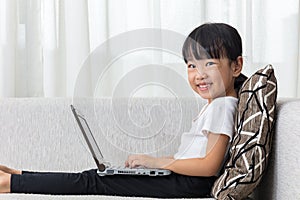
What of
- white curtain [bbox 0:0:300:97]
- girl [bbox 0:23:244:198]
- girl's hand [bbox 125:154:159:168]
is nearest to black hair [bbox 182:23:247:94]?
girl [bbox 0:23:244:198]

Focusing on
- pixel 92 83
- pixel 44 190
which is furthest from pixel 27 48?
pixel 44 190

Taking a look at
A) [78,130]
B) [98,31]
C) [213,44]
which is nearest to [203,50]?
[213,44]

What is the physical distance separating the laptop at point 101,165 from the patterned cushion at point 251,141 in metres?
0.16

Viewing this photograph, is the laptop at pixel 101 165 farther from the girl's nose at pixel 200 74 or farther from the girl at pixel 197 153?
the girl's nose at pixel 200 74

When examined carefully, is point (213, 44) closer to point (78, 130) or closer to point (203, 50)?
point (203, 50)

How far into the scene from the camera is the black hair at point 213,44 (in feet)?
5.05

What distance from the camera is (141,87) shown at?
1816 mm

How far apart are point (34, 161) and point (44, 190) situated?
371mm

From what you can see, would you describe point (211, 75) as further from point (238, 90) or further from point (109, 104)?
point (109, 104)

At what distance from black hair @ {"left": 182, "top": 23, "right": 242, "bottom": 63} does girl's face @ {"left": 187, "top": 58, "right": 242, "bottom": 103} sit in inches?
0.6

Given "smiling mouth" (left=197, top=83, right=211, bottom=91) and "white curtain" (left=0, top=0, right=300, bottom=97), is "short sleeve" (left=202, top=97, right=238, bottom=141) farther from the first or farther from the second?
"white curtain" (left=0, top=0, right=300, bottom=97)

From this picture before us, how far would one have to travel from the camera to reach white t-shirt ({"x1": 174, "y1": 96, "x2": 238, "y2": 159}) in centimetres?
149

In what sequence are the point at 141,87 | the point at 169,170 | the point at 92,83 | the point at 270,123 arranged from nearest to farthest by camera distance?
the point at 270,123, the point at 169,170, the point at 141,87, the point at 92,83

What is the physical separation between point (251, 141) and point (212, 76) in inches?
8.5
